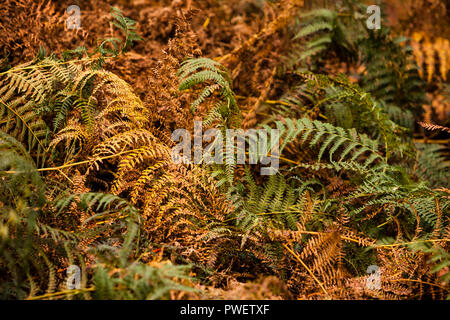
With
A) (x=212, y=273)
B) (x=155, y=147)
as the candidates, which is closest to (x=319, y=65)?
(x=155, y=147)

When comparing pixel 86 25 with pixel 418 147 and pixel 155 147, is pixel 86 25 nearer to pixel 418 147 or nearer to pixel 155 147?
pixel 155 147

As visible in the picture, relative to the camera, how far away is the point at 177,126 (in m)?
1.61

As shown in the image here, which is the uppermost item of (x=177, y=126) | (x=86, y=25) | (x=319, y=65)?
(x=86, y=25)

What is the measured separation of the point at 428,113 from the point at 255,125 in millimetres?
1521

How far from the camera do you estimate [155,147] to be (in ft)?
4.83

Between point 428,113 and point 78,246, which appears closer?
point 78,246
